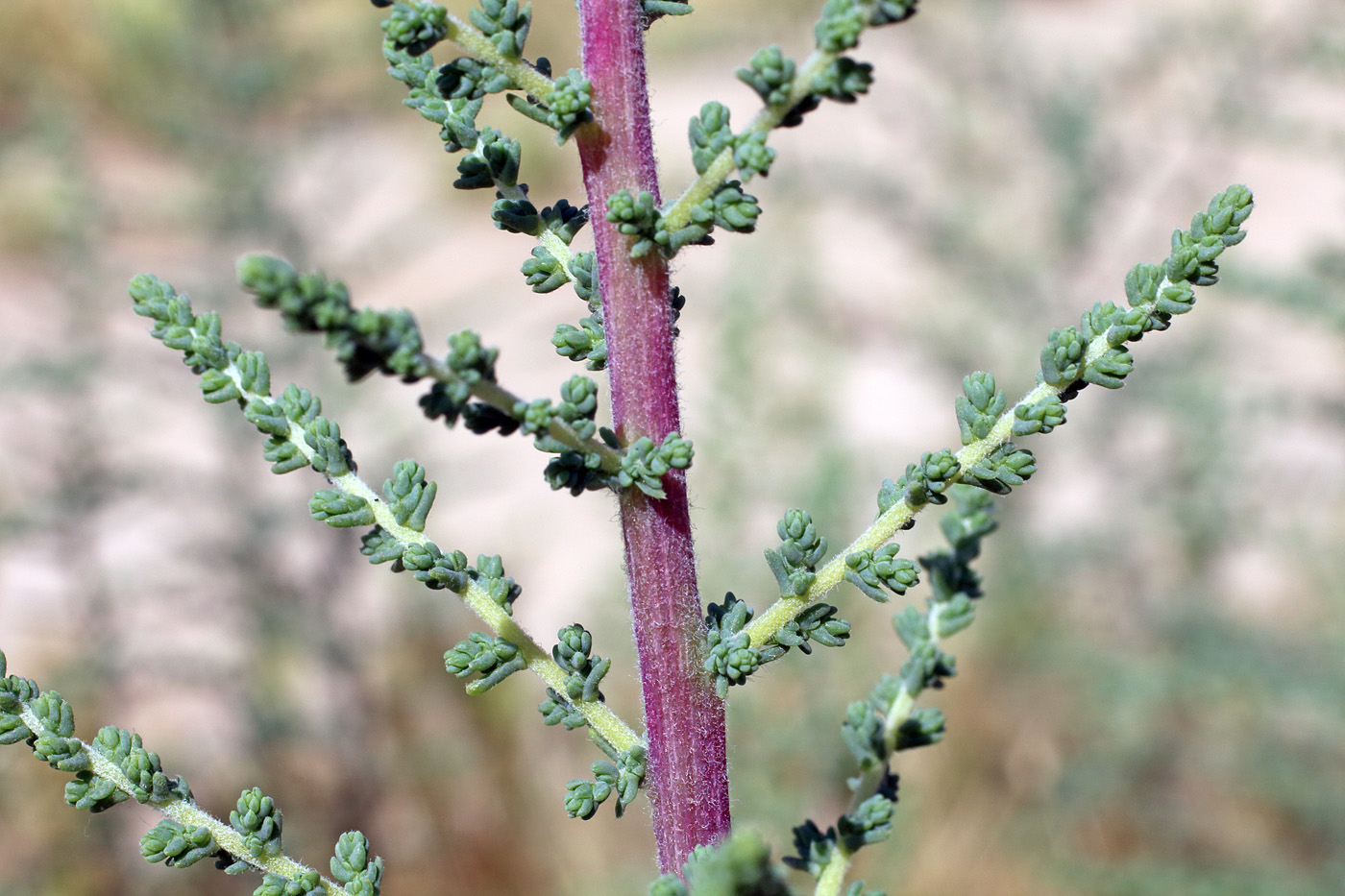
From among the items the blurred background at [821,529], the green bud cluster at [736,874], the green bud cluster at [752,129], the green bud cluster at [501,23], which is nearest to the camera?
the green bud cluster at [736,874]

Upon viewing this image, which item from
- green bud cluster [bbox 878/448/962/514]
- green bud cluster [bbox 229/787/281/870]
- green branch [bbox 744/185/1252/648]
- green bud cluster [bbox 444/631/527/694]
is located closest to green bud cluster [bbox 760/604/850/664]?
green branch [bbox 744/185/1252/648]

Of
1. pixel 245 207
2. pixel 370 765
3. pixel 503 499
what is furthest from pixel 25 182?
pixel 370 765

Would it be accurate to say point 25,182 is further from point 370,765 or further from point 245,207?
point 370,765

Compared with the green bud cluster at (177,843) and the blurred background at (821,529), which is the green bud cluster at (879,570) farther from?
the blurred background at (821,529)

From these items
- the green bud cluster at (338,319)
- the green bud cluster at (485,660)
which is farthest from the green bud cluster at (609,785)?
the green bud cluster at (338,319)

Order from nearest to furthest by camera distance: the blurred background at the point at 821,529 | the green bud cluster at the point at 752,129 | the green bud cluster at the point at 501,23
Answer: the green bud cluster at the point at 752,129 < the green bud cluster at the point at 501,23 < the blurred background at the point at 821,529

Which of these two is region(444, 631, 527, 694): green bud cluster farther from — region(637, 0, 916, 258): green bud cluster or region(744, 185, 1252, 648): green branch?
region(637, 0, 916, 258): green bud cluster
